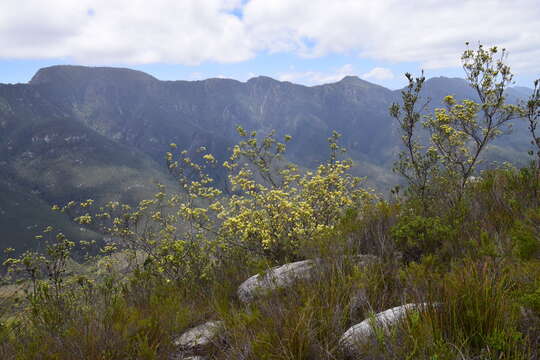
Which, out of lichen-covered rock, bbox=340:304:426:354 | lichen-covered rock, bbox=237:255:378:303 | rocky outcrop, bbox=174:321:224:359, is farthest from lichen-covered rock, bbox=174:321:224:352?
lichen-covered rock, bbox=340:304:426:354

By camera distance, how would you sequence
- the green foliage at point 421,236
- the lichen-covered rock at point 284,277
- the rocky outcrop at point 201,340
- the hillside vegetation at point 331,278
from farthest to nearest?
the green foliage at point 421,236
the lichen-covered rock at point 284,277
the rocky outcrop at point 201,340
the hillside vegetation at point 331,278

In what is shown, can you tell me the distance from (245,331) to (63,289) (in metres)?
4.71

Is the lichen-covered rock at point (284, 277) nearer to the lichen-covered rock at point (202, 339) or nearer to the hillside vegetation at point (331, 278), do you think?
the hillside vegetation at point (331, 278)

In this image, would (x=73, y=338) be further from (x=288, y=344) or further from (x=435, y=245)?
(x=435, y=245)

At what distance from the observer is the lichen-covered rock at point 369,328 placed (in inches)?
134

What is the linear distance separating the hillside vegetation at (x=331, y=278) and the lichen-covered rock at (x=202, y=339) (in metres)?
0.04

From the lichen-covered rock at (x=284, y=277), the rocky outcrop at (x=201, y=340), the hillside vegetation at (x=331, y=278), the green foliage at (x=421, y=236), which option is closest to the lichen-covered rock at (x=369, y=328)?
the hillside vegetation at (x=331, y=278)

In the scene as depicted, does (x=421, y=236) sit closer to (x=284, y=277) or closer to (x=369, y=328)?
(x=284, y=277)

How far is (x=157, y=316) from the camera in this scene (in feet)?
16.5

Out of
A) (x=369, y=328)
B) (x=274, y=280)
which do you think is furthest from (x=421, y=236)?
(x=369, y=328)

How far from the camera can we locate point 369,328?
11.7 ft

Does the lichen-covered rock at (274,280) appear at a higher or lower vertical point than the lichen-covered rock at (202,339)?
higher

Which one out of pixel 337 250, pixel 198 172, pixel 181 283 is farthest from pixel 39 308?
pixel 198 172

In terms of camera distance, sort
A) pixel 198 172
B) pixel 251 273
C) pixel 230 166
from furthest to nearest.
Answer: pixel 198 172 → pixel 230 166 → pixel 251 273
